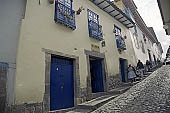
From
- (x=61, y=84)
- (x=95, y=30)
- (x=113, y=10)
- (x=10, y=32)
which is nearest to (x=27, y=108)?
(x=61, y=84)

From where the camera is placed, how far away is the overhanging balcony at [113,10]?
947 cm

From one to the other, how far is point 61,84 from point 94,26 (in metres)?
4.31

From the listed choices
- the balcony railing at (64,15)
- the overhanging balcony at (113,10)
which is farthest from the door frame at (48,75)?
the overhanging balcony at (113,10)

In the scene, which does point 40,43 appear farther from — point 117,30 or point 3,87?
point 117,30

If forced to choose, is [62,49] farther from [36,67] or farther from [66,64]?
[36,67]

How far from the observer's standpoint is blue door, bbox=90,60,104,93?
8602mm

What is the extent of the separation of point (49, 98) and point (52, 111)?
1.61 feet

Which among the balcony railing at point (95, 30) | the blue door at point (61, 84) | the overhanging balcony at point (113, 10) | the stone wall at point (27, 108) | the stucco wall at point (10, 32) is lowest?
the stone wall at point (27, 108)

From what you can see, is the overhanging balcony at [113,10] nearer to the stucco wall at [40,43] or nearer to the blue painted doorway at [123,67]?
the stucco wall at [40,43]

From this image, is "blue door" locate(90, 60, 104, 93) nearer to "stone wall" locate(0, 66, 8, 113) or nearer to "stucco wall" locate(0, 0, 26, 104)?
"stucco wall" locate(0, 0, 26, 104)

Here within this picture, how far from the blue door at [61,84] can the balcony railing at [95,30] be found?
2.55 m

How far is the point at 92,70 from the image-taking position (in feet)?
29.7

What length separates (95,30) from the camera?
8445 millimetres

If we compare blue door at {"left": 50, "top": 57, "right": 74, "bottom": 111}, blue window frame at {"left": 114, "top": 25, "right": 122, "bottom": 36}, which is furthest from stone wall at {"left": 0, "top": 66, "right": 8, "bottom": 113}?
blue window frame at {"left": 114, "top": 25, "right": 122, "bottom": 36}
